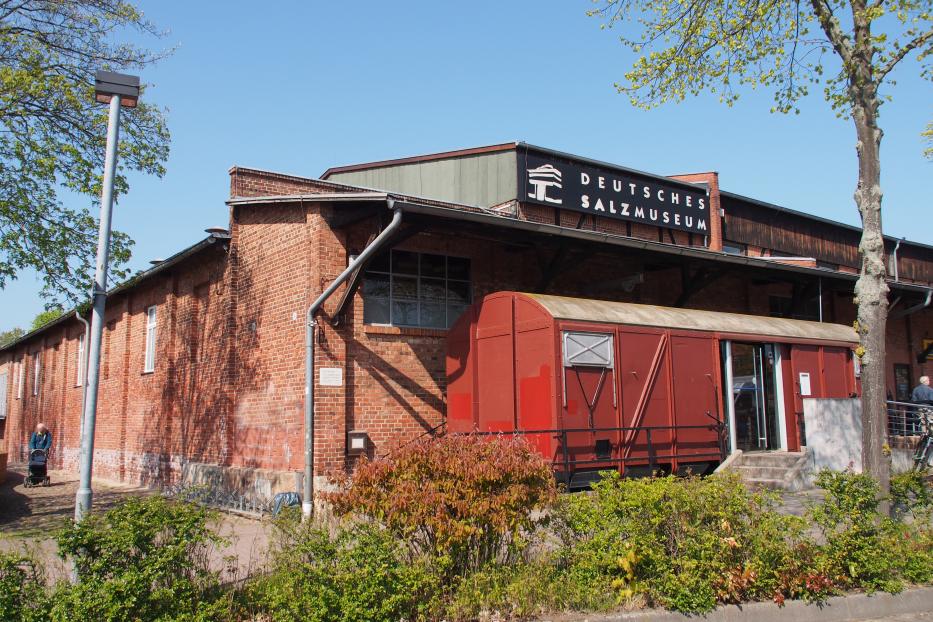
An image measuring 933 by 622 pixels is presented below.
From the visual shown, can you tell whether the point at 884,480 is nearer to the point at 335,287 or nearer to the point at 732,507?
the point at 732,507

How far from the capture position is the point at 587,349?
11.5 metres

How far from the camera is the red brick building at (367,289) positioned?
12.3 metres

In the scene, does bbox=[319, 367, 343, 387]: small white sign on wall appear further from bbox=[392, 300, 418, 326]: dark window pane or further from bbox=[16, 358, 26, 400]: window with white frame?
bbox=[16, 358, 26, 400]: window with white frame

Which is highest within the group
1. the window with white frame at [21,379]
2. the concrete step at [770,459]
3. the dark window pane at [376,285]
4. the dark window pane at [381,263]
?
the dark window pane at [381,263]

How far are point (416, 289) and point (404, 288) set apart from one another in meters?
0.25

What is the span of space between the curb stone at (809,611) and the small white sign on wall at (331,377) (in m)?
7.13

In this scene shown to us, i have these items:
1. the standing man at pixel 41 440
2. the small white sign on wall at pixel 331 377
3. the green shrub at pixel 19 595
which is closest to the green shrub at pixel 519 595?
the green shrub at pixel 19 595

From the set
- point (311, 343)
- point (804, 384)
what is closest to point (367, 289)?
point (311, 343)

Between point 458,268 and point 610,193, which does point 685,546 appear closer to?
point 458,268

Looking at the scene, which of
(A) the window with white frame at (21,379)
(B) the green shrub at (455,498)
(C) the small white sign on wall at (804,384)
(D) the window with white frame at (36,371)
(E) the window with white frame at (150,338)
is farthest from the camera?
(A) the window with white frame at (21,379)

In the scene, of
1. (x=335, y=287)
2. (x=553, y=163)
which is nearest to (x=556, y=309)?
(x=335, y=287)

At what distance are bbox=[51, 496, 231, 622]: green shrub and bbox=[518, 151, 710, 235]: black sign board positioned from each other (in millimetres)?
13509

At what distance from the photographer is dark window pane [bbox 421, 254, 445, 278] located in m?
13.7

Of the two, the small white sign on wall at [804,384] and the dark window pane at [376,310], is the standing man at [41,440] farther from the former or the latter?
the small white sign on wall at [804,384]
